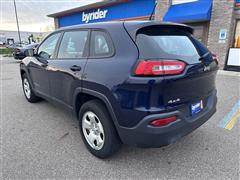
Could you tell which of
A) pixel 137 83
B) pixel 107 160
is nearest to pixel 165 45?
pixel 137 83

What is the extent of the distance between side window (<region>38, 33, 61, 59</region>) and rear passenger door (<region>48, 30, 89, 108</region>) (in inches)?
8.7

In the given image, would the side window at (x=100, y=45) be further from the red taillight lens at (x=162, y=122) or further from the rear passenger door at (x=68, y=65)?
the red taillight lens at (x=162, y=122)

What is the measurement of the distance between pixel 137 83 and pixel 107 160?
123 cm

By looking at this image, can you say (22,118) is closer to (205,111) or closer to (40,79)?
(40,79)

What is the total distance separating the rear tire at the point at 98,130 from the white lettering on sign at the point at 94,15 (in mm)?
13993

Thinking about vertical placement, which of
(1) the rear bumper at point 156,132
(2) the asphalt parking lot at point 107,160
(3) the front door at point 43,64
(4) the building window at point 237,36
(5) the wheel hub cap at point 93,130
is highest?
(4) the building window at point 237,36

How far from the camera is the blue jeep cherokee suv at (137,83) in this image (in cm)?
185

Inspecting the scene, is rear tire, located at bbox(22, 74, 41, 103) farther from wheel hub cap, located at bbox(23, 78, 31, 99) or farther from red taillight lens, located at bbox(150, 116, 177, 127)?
red taillight lens, located at bbox(150, 116, 177, 127)

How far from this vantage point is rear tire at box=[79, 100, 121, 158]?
7.29 ft

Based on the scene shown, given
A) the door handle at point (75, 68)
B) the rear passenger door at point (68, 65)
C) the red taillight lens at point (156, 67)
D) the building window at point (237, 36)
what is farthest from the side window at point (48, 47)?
the building window at point (237, 36)

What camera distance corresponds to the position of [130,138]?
2029 mm

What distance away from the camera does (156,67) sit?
182cm

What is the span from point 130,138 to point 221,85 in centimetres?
563

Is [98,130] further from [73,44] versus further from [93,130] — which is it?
[73,44]
